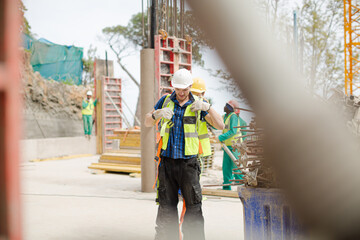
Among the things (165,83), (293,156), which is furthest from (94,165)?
(293,156)

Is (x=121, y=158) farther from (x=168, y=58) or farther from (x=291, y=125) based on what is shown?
(x=291, y=125)

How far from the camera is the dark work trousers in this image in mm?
4293

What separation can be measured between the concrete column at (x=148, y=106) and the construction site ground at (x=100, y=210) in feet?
1.27

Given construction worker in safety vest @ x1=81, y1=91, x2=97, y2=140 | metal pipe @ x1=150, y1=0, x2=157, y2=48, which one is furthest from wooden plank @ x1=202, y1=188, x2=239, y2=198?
construction worker in safety vest @ x1=81, y1=91, x2=97, y2=140

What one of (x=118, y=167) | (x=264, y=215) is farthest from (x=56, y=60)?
(x=264, y=215)

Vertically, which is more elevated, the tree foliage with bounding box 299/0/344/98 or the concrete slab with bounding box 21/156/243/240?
the tree foliage with bounding box 299/0/344/98

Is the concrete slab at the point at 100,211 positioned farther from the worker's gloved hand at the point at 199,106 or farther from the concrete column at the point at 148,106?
the worker's gloved hand at the point at 199,106

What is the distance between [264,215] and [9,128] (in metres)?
2.75

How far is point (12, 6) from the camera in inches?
35.3

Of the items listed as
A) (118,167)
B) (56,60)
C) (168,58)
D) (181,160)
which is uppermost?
(56,60)

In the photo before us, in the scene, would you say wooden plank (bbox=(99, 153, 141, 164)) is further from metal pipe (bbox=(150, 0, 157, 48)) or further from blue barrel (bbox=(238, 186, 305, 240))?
blue barrel (bbox=(238, 186, 305, 240))

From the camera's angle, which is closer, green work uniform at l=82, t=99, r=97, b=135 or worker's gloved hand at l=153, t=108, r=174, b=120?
worker's gloved hand at l=153, t=108, r=174, b=120

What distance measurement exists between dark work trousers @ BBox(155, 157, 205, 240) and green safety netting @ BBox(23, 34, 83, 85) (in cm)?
1872

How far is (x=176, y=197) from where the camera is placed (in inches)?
177
